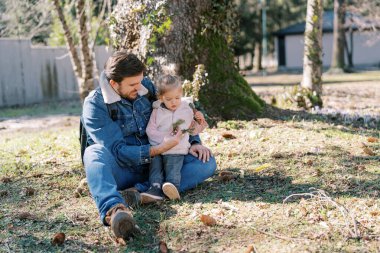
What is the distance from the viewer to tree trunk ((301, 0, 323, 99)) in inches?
345

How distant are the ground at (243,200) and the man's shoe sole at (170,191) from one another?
0.17 feet

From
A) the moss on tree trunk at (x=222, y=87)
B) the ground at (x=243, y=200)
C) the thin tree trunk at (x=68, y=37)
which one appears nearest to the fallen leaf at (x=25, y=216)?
the ground at (x=243, y=200)

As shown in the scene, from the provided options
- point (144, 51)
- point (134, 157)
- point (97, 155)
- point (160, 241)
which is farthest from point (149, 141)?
point (144, 51)

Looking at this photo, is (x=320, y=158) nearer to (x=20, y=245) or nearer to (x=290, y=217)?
(x=290, y=217)

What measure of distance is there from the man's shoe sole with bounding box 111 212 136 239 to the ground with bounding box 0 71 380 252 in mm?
88

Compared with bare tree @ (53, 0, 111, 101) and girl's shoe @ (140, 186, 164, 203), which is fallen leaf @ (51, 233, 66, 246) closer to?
girl's shoe @ (140, 186, 164, 203)

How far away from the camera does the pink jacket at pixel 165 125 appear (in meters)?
4.18

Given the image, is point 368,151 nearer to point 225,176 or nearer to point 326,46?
point 225,176

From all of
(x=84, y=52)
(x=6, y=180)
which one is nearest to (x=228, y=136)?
(x=6, y=180)

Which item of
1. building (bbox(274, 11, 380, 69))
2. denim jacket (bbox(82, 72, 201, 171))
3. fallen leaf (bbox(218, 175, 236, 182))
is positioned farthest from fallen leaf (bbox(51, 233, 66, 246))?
building (bbox(274, 11, 380, 69))

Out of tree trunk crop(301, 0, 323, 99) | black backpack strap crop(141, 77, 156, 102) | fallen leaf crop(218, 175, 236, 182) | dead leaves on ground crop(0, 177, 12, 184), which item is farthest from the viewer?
tree trunk crop(301, 0, 323, 99)

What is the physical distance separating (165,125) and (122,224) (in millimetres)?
1165

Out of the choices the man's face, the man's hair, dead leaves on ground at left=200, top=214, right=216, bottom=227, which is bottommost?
dead leaves on ground at left=200, top=214, right=216, bottom=227

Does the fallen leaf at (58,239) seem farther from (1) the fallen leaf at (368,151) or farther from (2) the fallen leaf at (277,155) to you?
(1) the fallen leaf at (368,151)
